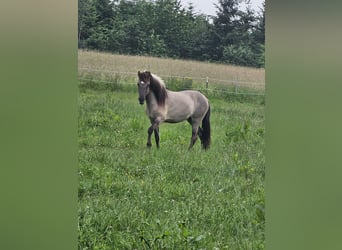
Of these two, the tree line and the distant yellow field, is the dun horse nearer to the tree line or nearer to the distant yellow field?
the distant yellow field

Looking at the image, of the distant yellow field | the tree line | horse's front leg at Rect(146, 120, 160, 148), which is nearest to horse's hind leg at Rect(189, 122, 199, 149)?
horse's front leg at Rect(146, 120, 160, 148)

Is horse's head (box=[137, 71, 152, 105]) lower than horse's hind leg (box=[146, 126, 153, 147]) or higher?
higher

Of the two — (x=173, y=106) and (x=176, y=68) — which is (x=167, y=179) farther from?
(x=176, y=68)

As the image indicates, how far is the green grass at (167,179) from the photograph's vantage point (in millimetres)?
3674

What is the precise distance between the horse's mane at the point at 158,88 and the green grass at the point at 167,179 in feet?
0.43

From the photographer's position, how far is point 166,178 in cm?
384

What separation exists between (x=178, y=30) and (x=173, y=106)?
537 mm

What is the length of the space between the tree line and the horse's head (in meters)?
0.15

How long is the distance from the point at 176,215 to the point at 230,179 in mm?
448

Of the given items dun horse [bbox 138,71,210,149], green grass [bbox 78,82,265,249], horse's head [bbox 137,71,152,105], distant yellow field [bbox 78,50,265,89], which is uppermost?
distant yellow field [bbox 78,50,265,89]

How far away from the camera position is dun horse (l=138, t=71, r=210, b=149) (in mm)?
Result: 3893

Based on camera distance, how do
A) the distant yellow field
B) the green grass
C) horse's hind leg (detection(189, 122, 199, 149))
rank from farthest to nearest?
horse's hind leg (detection(189, 122, 199, 149)) < the distant yellow field < the green grass

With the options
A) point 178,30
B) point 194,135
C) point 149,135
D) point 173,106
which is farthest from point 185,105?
point 178,30
